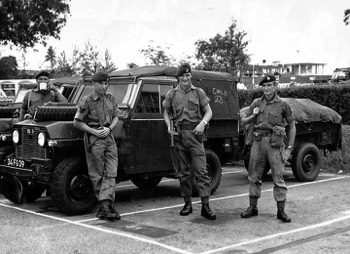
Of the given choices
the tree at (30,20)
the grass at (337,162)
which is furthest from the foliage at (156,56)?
the grass at (337,162)

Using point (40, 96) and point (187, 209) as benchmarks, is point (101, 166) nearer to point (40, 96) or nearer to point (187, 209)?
point (187, 209)

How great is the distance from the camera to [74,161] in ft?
24.6

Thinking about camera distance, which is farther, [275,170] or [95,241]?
[275,170]

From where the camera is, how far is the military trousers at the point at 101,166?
727 centimetres

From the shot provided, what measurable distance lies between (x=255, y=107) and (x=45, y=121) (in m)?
2.93

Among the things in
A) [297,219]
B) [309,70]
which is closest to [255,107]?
[297,219]

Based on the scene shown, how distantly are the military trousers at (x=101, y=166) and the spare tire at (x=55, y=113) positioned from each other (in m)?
0.59

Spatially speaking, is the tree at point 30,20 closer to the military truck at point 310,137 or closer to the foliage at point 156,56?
the foliage at point 156,56

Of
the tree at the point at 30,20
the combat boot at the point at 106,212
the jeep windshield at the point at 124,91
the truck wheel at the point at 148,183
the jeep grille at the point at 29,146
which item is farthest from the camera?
the tree at the point at 30,20

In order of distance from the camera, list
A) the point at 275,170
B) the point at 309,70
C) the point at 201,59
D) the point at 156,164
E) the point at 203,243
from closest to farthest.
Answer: the point at 203,243 → the point at 275,170 → the point at 156,164 → the point at 201,59 → the point at 309,70

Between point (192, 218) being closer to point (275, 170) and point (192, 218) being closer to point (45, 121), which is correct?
point (275, 170)

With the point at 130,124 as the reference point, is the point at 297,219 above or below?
below

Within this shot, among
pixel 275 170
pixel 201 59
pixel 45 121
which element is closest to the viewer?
pixel 275 170

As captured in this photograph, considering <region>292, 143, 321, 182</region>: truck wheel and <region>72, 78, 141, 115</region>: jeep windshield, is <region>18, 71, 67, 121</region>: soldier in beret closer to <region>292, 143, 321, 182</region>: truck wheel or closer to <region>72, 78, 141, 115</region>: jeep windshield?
<region>72, 78, 141, 115</region>: jeep windshield
